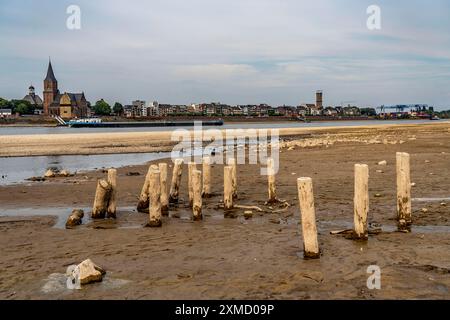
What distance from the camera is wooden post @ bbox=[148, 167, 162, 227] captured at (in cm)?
1115

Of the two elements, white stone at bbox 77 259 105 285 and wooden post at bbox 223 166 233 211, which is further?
wooden post at bbox 223 166 233 211

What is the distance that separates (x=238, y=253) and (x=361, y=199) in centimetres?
273

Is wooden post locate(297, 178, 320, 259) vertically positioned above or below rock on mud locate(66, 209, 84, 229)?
above

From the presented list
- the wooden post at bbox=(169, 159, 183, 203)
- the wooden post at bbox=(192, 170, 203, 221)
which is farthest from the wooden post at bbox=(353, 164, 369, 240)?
the wooden post at bbox=(169, 159, 183, 203)

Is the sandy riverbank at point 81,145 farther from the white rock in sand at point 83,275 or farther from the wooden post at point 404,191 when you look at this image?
the white rock in sand at point 83,275

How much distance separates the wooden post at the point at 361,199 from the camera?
30.5 feet

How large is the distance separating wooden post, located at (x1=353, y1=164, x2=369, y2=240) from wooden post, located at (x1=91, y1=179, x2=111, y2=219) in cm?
670

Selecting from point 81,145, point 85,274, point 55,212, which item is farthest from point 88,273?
point 81,145

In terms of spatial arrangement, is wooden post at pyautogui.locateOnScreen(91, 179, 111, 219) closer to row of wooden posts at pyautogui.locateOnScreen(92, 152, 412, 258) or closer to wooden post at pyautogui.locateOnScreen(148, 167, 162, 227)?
row of wooden posts at pyautogui.locateOnScreen(92, 152, 412, 258)

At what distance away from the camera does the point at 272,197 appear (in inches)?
541

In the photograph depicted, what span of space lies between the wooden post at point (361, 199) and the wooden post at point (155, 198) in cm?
470

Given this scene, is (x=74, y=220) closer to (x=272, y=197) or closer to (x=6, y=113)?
(x=272, y=197)

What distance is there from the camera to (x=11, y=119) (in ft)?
564

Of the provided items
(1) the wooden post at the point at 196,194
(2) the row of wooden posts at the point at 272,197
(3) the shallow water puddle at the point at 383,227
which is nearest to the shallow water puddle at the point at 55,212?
(2) the row of wooden posts at the point at 272,197
